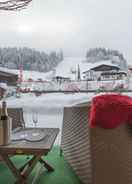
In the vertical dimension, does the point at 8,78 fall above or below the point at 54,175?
above

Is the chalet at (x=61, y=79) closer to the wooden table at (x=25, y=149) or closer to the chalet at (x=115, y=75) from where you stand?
the chalet at (x=115, y=75)

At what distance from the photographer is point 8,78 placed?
3895mm

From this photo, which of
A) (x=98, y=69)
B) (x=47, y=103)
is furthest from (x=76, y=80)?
(x=47, y=103)

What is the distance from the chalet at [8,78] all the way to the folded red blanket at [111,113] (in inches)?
95.1

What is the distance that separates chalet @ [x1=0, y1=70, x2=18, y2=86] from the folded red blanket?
2.41 meters

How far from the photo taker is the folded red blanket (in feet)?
5.76

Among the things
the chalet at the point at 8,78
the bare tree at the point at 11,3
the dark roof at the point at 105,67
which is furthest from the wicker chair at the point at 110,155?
the chalet at the point at 8,78

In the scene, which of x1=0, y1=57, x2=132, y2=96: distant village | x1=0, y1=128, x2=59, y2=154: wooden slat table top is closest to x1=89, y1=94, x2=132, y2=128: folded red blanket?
x1=0, y1=128, x2=59, y2=154: wooden slat table top

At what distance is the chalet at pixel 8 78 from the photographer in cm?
386

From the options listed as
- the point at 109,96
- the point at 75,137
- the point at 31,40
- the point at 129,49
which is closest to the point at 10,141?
the point at 75,137

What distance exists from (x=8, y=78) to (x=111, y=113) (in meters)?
2.58

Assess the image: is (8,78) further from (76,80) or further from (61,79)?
(76,80)

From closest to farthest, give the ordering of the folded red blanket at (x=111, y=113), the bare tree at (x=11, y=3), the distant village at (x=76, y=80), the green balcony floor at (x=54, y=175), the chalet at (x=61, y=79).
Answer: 1. the folded red blanket at (x=111, y=113)
2. the green balcony floor at (x=54, y=175)
3. the bare tree at (x=11, y=3)
4. the distant village at (x=76, y=80)
5. the chalet at (x=61, y=79)

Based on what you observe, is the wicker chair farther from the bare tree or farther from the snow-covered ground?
the snow-covered ground
